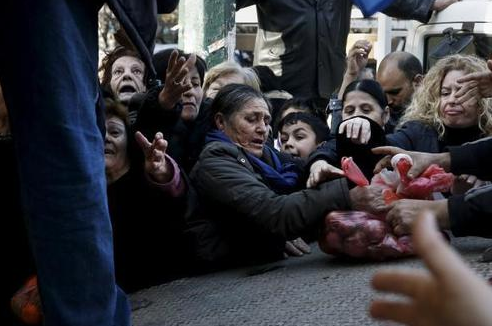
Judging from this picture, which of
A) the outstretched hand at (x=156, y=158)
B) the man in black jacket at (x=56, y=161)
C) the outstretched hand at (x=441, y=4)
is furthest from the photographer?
the outstretched hand at (x=441, y=4)

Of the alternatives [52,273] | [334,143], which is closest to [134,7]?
[52,273]

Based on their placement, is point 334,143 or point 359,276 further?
point 334,143

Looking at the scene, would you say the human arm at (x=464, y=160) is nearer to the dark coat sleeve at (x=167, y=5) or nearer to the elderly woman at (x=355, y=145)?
the elderly woman at (x=355, y=145)

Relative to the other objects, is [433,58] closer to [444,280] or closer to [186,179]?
[186,179]

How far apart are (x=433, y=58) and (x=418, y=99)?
1681 mm

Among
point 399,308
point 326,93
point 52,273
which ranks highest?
point 399,308

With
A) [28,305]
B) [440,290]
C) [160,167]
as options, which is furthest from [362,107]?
Result: [440,290]

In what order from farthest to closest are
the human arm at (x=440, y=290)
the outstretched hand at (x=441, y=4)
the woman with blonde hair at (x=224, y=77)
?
the outstretched hand at (x=441, y=4), the woman with blonde hair at (x=224, y=77), the human arm at (x=440, y=290)

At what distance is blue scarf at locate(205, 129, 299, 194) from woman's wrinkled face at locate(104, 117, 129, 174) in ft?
1.95

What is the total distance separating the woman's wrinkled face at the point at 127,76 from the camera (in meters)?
5.00

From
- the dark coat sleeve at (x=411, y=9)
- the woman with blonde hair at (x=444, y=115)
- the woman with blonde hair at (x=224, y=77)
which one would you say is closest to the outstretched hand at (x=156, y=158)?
the woman with blonde hair at (x=444, y=115)

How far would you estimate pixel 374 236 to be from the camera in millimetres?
3928

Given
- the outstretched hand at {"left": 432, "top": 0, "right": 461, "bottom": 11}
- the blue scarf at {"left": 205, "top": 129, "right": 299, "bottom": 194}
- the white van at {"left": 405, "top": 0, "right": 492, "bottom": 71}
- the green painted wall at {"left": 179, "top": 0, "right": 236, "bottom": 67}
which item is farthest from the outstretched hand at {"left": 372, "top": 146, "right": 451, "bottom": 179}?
the outstretched hand at {"left": 432, "top": 0, "right": 461, "bottom": 11}

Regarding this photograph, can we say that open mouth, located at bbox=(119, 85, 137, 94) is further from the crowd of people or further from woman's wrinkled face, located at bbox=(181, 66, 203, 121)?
woman's wrinkled face, located at bbox=(181, 66, 203, 121)
